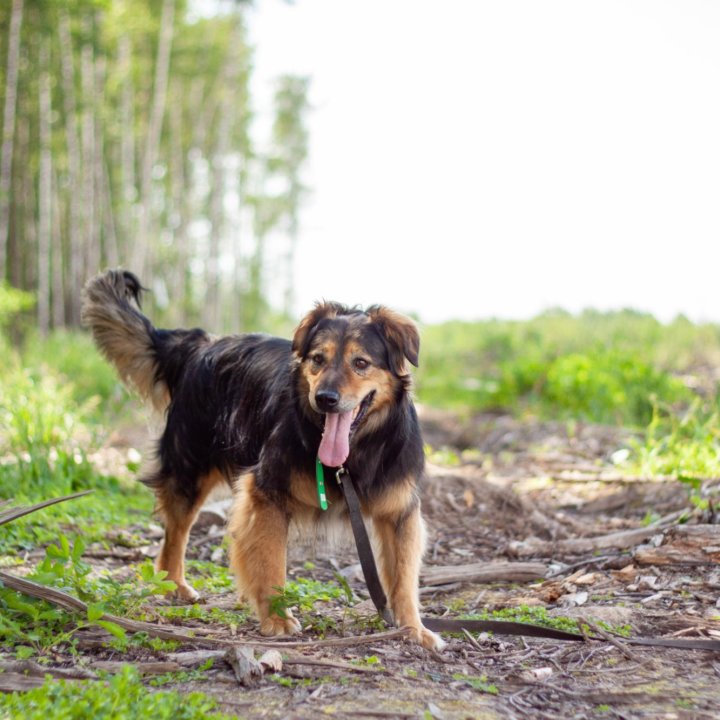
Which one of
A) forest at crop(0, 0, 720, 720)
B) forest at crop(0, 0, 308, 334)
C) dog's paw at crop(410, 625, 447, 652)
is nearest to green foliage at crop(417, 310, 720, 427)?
forest at crop(0, 0, 720, 720)

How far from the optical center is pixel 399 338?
4035 millimetres

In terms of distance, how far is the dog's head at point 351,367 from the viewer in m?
3.73

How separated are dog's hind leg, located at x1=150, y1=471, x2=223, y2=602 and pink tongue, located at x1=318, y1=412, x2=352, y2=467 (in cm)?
136

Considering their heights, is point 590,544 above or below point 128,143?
below

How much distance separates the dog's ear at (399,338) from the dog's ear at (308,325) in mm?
311

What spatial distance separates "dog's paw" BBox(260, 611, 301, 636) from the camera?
11.7 feet

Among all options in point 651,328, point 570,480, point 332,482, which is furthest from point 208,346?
point 651,328

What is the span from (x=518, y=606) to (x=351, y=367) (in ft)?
5.28

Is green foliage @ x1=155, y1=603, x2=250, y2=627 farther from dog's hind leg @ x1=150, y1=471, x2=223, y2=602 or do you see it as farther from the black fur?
the black fur

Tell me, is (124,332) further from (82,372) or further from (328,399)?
(82,372)

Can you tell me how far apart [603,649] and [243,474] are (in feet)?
6.70

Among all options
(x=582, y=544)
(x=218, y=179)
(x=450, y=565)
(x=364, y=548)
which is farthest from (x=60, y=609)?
(x=218, y=179)

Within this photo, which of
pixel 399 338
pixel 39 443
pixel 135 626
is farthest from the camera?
pixel 39 443


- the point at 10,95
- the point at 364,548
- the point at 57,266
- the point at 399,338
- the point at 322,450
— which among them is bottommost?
the point at 364,548
